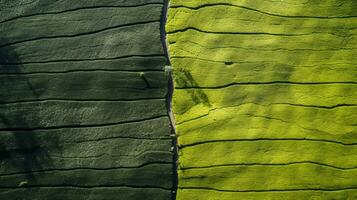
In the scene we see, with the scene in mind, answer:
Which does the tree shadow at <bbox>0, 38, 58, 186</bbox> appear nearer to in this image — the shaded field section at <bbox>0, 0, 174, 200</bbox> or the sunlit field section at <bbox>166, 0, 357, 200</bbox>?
the shaded field section at <bbox>0, 0, 174, 200</bbox>

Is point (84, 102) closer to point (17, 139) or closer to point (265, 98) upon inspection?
point (17, 139)

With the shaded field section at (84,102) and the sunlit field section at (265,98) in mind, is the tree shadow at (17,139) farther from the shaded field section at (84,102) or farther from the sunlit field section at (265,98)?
the sunlit field section at (265,98)

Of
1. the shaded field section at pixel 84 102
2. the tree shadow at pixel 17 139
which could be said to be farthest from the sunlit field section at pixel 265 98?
the tree shadow at pixel 17 139

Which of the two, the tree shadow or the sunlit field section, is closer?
the sunlit field section

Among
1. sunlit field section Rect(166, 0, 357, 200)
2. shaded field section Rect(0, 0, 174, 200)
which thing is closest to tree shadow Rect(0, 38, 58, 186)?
shaded field section Rect(0, 0, 174, 200)

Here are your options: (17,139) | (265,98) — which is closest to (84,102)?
(17,139)

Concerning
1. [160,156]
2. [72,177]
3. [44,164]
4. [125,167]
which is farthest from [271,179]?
[44,164]
